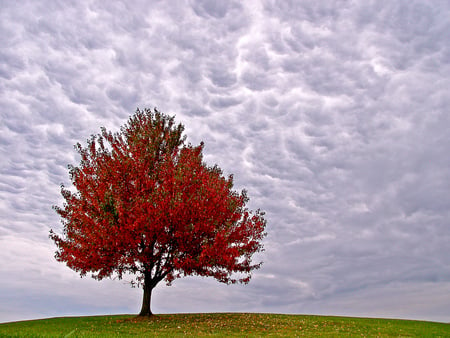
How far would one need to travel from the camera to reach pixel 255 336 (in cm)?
2152

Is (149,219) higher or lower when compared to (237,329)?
higher

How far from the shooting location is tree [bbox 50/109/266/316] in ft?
89.1

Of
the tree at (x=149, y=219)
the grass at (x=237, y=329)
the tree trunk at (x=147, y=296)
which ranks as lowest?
the grass at (x=237, y=329)

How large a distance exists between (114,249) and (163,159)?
864 cm

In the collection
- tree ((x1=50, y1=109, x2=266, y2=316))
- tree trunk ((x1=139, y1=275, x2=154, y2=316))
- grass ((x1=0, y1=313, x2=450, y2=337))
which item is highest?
tree ((x1=50, y1=109, x2=266, y2=316))

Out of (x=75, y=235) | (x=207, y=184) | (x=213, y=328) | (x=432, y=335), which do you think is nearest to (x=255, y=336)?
(x=213, y=328)

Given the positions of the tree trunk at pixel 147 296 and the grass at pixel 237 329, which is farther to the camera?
the tree trunk at pixel 147 296

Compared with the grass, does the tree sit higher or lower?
higher

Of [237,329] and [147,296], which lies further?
[147,296]

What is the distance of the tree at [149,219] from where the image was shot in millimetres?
27172

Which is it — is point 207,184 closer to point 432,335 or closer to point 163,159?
point 163,159

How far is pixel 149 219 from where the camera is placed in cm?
2658

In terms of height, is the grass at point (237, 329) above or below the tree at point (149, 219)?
below

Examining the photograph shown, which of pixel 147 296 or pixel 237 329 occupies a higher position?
pixel 147 296
